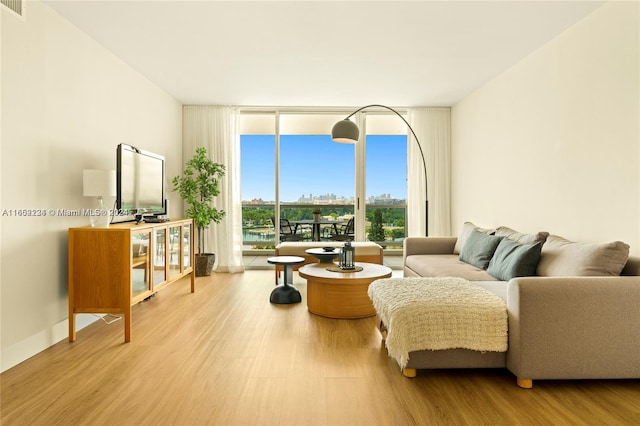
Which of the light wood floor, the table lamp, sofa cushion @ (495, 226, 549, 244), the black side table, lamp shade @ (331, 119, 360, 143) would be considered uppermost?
lamp shade @ (331, 119, 360, 143)

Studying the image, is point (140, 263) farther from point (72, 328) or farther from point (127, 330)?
point (72, 328)

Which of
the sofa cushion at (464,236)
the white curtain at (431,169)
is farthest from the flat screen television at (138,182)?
the white curtain at (431,169)

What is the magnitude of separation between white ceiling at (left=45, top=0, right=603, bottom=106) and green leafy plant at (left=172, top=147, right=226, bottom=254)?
102cm

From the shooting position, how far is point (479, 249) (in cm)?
402

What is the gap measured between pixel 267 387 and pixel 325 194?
6643 millimetres

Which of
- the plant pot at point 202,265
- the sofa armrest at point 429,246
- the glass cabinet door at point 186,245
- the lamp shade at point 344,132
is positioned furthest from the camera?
the plant pot at point 202,265

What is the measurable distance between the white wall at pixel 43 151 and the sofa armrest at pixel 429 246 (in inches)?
136

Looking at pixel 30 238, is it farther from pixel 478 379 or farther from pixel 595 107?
pixel 595 107

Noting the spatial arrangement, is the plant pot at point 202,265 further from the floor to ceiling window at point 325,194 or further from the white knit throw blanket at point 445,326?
the white knit throw blanket at point 445,326

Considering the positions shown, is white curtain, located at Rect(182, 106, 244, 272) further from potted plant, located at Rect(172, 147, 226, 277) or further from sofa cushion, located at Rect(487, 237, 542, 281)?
sofa cushion, located at Rect(487, 237, 542, 281)

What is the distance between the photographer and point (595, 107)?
3.14 metres

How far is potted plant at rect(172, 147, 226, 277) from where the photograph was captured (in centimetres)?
559

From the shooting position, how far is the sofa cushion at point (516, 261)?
10.3 ft

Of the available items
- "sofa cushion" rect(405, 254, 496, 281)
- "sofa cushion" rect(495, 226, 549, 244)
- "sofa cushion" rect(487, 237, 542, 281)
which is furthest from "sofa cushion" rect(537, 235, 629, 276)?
"sofa cushion" rect(405, 254, 496, 281)
